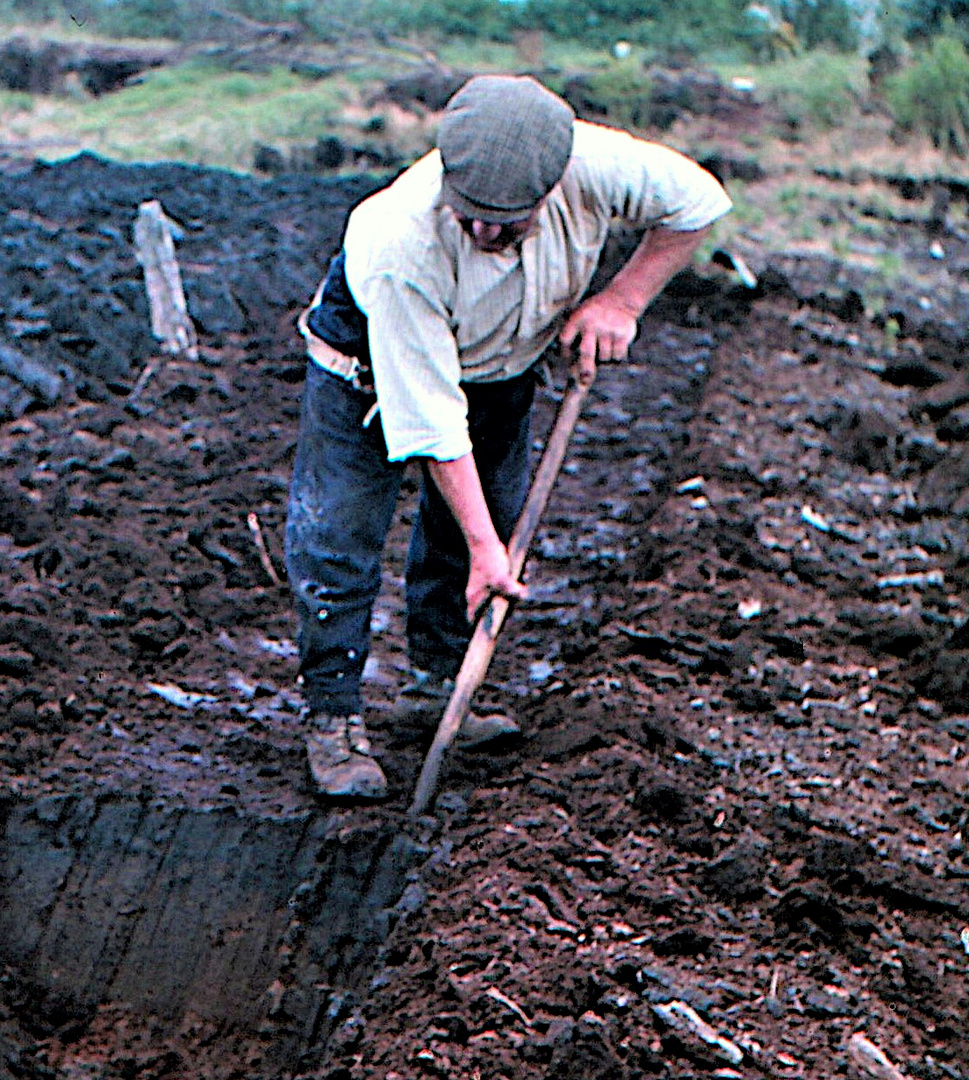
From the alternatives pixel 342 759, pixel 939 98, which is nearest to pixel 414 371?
pixel 342 759

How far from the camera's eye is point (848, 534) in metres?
5.37

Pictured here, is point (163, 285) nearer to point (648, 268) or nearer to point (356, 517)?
point (356, 517)

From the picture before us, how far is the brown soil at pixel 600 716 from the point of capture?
2.94 meters

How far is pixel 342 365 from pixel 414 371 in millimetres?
428

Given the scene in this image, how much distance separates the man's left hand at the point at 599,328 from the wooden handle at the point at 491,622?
16 cm

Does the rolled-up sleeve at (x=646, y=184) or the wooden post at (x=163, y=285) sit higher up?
the rolled-up sleeve at (x=646, y=184)

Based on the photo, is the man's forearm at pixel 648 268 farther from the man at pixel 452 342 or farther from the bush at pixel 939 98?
the bush at pixel 939 98

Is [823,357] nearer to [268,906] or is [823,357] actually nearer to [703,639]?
[703,639]

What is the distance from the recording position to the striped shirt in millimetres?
2914

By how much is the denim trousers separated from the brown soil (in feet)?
1.21

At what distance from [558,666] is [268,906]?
1.37m

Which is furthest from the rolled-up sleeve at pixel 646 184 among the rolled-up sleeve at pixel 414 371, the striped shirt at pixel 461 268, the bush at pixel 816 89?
the bush at pixel 816 89

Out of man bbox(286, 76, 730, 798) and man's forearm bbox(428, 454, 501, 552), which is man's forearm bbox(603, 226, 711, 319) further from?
man's forearm bbox(428, 454, 501, 552)

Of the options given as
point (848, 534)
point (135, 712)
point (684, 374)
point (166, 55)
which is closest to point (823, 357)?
point (684, 374)
